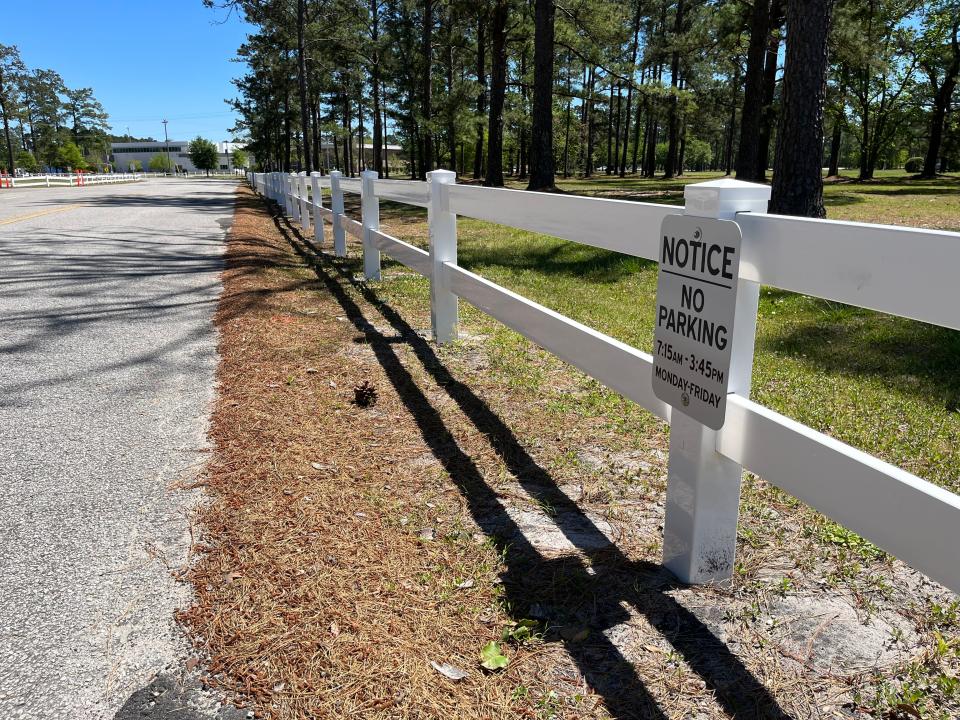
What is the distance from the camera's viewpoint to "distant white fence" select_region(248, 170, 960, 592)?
5.10 ft

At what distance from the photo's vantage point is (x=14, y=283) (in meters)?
8.05

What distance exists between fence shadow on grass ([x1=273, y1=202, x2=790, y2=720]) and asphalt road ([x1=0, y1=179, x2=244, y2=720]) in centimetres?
114

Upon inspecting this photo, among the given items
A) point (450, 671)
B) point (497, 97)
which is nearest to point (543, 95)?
point (497, 97)

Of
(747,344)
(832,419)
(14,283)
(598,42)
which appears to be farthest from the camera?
(598,42)

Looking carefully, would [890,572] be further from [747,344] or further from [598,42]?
[598,42]

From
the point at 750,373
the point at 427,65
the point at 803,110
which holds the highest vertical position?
the point at 427,65

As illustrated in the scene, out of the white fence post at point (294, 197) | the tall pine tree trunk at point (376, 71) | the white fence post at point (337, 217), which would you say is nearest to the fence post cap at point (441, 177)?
the white fence post at point (337, 217)

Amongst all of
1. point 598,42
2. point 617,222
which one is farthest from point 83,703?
point 598,42

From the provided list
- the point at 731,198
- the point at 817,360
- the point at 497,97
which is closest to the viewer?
the point at 731,198

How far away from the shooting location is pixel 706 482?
2.35 m

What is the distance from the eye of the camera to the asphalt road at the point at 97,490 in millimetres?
2078

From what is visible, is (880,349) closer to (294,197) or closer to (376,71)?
(294,197)

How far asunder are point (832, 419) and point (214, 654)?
340 cm

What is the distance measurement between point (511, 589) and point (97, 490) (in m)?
2.02
